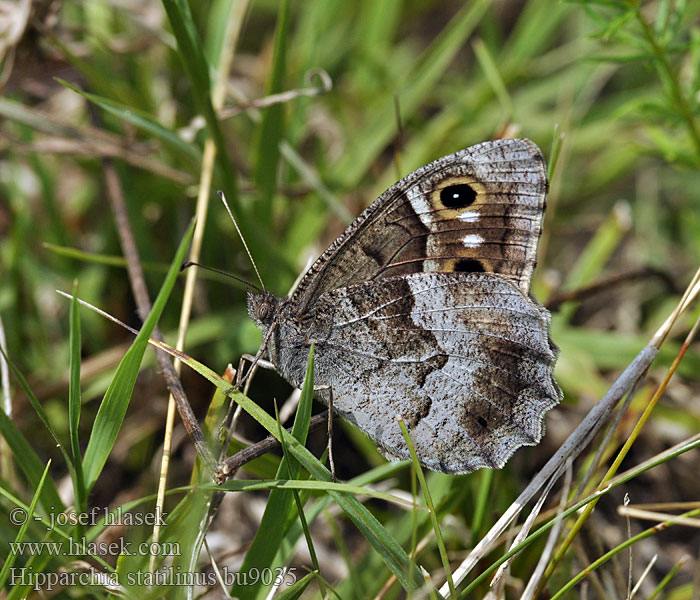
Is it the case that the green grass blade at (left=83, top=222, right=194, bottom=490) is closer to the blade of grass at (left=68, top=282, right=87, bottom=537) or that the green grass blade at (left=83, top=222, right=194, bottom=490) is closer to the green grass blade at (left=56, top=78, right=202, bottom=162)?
the blade of grass at (left=68, top=282, right=87, bottom=537)

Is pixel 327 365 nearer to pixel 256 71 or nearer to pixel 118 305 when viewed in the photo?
pixel 118 305

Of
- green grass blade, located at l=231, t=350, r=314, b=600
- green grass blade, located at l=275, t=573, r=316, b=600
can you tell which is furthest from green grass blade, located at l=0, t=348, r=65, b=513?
green grass blade, located at l=275, t=573, r=316, b=600

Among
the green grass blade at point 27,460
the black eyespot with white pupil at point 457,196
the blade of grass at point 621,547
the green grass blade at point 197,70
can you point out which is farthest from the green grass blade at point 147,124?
the blade of grass at point 621,547

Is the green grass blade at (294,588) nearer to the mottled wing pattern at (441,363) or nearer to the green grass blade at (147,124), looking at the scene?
the mottled wing pattern at (441,363)

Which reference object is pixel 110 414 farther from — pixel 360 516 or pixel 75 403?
pixel 360 516

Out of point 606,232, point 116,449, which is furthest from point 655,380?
point 116,449

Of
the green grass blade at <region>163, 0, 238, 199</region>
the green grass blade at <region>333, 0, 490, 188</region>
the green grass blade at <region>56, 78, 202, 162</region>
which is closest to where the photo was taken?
the green grass blade at <region>163, 0, 238, 199</region>

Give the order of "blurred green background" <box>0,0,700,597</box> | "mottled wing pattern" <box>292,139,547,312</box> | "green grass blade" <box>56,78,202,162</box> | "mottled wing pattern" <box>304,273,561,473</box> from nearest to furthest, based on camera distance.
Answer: "mottled wing pattern" <box>304,273,561,473</box>, "mottled wing pattern" <box>292,139,547,312</box>, "green grass blade" <box>56,78,202,162</box>, "blurred green background" <box>0,0,700,597</box>

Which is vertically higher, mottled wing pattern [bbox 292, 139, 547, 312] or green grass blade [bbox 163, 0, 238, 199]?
green grass blade [bbox 163, 0, 238, 199]
